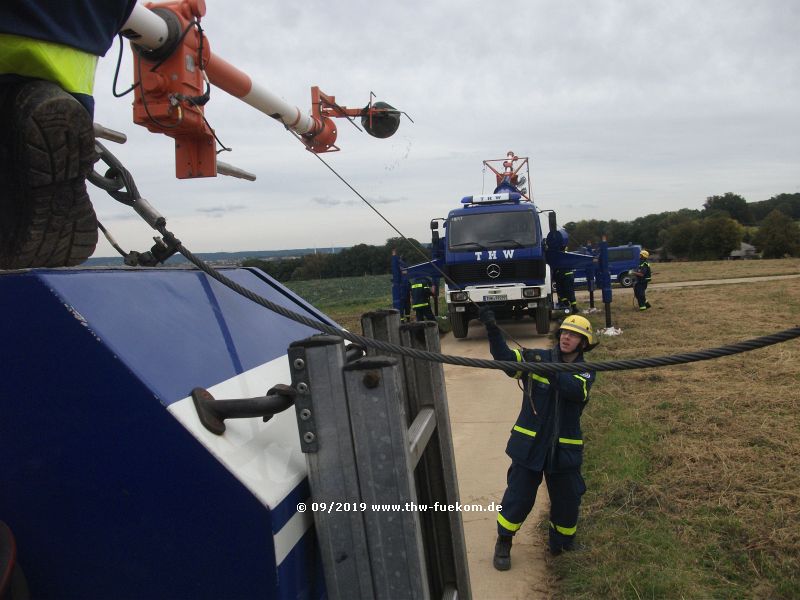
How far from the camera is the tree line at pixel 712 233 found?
4991 centimetres

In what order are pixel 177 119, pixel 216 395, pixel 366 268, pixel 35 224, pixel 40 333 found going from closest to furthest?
pixel 40 333, pixel 216 395, pixel 35 224, pixel 177 119, pixel 366 268

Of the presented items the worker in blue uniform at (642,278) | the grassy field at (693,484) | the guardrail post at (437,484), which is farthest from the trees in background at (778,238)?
the guardrail post at (437,484)

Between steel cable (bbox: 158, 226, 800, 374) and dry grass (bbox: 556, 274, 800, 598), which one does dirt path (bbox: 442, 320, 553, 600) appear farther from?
steel cable (bbox: 158, 226, 800, 374)

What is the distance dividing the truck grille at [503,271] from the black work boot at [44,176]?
1060 cm

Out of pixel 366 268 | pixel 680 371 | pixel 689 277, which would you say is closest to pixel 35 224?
pixel 680 371

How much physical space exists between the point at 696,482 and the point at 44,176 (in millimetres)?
4761

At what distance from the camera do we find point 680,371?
8.57m

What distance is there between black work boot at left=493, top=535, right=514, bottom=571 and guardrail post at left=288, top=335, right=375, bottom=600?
8.92 feet

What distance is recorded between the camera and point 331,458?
1.42 meters

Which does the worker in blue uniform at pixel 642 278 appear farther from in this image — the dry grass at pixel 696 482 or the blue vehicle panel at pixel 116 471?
the blue vehicle panel at pixel 116 471

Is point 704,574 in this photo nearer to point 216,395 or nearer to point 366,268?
point 216,395

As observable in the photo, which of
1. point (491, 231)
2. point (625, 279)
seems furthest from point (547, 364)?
point (625, 279)

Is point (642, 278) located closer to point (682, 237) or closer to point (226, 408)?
point (226, 408)

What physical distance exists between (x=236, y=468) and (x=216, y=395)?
0.23 meters
